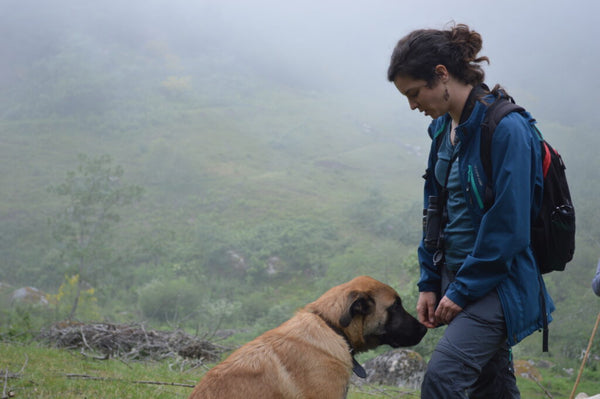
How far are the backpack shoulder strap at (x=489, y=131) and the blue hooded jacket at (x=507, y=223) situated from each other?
0.02 meters

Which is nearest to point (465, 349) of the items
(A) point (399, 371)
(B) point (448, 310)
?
(B) point (448, 310)

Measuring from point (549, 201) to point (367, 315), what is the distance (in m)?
1.41

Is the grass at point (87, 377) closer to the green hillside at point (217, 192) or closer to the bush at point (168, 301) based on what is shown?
the green hillside at point (217, 192)

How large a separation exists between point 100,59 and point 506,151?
211ft

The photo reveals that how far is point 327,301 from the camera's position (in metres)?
3.16

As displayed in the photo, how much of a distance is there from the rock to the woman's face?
682 cm

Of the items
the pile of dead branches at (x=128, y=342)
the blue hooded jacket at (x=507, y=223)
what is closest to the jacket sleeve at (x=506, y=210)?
the blue hooded jacket at (x=507, y=223)

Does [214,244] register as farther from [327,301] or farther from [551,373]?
[327,301]

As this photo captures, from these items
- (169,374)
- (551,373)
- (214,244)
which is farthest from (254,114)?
(169,374)

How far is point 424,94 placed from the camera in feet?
8.25

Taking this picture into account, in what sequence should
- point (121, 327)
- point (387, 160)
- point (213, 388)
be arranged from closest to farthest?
1. point (213, 388)
2. point (121, 327)
3. point (387, 160)

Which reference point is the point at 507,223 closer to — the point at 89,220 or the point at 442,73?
the point at 442,73

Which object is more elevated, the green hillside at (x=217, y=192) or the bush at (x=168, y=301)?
the green hillside at (x=217, y=192)

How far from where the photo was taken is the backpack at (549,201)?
2.26 meters
